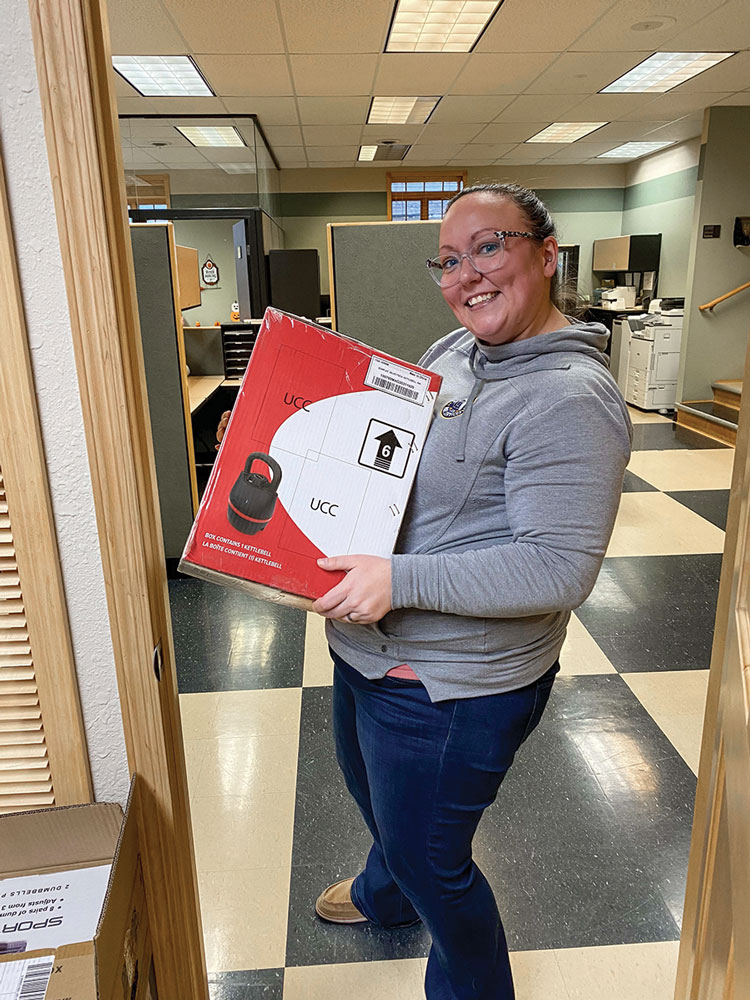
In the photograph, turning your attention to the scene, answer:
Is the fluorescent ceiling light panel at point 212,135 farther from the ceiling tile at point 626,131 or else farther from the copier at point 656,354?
the copier at point 656,354

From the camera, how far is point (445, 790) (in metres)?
1.05

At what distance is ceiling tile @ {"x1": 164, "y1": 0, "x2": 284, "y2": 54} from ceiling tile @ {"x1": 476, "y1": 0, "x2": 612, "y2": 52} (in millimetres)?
1336

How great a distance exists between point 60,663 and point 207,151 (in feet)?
26.8

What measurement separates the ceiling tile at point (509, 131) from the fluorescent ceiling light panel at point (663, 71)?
1314 millimetres

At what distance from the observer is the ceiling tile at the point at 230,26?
13.4 ft

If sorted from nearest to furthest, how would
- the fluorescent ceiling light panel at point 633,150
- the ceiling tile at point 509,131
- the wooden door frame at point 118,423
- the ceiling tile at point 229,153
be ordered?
the wooden door frame at point 118,423 → the ceiling tile at point 509,131 → the ceiling tile at point 229,153 → the fluorescent ceiling light panel at point 633,150

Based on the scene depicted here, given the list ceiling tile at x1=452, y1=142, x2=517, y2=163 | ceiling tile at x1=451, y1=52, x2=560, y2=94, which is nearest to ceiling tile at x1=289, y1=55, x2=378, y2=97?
ceiling tile at x1=451, y1=52, x2=560, y2=94

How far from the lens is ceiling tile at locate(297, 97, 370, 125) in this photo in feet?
20.4

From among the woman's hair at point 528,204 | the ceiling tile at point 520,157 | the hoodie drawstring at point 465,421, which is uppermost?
the ceiling tile at point 520,157

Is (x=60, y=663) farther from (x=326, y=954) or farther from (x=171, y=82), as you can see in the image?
(x=171, y=82)

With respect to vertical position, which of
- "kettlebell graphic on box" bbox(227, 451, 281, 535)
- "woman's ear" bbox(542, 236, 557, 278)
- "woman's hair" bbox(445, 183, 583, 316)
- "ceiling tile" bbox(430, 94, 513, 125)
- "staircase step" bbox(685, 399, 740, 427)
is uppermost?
"ceiling tile" bbox(430, 94, 513, 125)

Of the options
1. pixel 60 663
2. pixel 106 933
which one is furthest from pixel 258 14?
pixel 106 933

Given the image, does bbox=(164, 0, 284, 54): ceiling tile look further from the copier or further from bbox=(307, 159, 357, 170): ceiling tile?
bbox=(307, 159, 357, 170): ceiling tile

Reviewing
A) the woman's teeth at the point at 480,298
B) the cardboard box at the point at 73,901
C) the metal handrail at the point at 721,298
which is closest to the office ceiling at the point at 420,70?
the metal handrail at the point at 721,298
